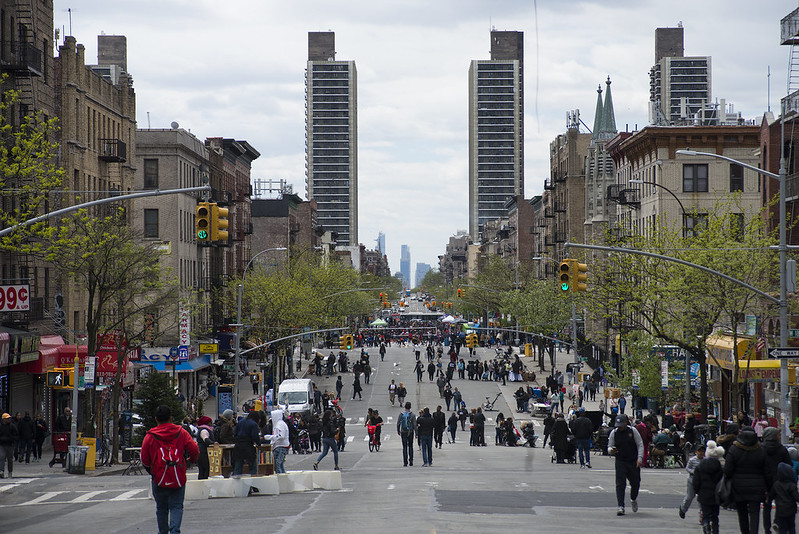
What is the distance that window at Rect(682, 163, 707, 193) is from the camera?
64750 millimetres

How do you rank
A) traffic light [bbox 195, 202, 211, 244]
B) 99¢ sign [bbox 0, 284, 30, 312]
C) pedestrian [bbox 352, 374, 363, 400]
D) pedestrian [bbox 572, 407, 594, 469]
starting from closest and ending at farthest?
traffic light [bbox 195, 202, 211, 244] → pedestrian [bbox 572, 407, 594, 469] → 99¢ sign [bbox 0, 284, 30, 312] → pedestrian [bbox 352, 374, 363, 400]

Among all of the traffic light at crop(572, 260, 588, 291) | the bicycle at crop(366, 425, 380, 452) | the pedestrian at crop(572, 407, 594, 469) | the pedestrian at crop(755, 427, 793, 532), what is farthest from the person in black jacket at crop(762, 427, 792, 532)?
the bicycle at crop(366, 425, 380, 452)

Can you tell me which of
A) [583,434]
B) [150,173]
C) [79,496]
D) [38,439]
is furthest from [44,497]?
[150,173]

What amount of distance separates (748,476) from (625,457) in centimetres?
359

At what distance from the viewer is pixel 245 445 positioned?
851 inches

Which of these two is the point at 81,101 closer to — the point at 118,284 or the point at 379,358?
the point at 118,284

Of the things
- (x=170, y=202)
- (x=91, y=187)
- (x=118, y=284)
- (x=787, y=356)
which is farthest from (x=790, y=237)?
(x=170, y=202)

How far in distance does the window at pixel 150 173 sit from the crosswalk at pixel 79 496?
4460 centimetres

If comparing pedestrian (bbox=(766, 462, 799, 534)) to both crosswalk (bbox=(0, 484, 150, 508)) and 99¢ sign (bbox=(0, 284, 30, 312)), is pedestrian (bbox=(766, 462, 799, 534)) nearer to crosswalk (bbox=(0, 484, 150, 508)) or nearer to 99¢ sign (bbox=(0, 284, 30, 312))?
crosswalk (bbox=(0, 484, 150, 508))

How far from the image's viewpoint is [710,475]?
15891mm

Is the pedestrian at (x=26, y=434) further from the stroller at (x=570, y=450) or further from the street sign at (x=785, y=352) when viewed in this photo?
the street sign at (x=785, y=352)

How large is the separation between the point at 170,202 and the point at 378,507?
5030 centimetres

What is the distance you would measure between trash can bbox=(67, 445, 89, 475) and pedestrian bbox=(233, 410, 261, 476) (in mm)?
9647

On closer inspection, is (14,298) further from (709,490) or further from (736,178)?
(736,178)
